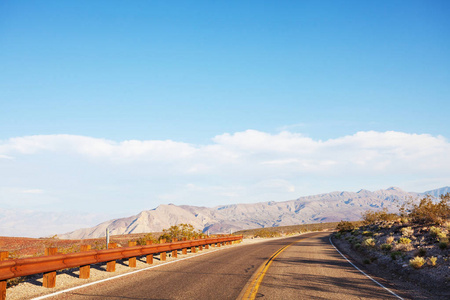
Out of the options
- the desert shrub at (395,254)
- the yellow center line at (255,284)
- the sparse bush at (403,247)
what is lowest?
the desert shrub at (395,254)

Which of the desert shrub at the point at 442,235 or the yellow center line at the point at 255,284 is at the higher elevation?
the desert shrub at the point at 442,235

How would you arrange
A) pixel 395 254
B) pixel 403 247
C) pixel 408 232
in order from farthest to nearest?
1. pixel 408 232
2. pixel 403 247
3. pixel 395 254

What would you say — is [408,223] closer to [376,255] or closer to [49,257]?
[376,255]

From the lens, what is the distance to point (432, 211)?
63.7ft

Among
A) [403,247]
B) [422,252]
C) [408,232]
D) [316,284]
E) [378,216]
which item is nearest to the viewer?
[316,284]

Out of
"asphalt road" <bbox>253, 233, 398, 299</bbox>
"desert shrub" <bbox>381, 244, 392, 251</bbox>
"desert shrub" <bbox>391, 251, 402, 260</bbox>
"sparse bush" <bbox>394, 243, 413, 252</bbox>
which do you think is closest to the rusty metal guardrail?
"asphalt road" <bbox>253, 233, 398, 299</bbox>

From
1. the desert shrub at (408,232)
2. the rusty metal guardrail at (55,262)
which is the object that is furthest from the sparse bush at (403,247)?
the rusty metal guardrail at (55,262)

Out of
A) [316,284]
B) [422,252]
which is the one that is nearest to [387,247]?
[422,252]

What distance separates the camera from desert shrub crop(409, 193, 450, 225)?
1903cm

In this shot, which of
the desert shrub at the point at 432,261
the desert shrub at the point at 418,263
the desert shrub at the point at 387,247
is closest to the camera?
the desert shrub at the point at 432,261

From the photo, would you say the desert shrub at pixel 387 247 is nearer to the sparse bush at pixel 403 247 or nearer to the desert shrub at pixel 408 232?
the sparse bush at pixel 403 247

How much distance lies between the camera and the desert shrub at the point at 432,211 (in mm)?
19031

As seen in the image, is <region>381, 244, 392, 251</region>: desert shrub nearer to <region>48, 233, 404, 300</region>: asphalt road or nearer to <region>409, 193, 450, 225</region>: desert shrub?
<region>409, 193, 450, 225</region>: desert shrub

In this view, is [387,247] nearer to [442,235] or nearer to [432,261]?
[442,235]
